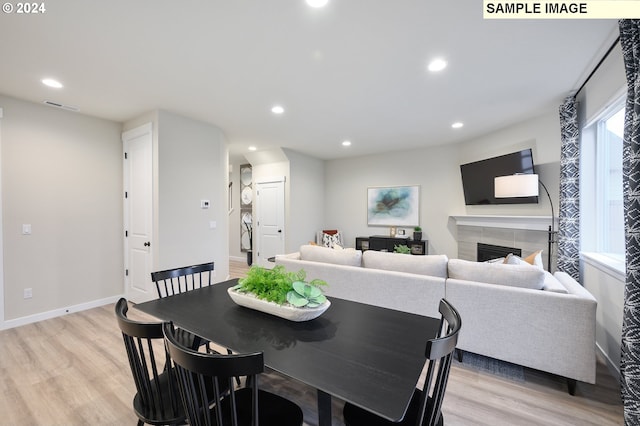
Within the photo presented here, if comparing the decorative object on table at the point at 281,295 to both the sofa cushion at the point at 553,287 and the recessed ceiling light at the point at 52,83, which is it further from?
the recessed ceiling light at the point at 52,83

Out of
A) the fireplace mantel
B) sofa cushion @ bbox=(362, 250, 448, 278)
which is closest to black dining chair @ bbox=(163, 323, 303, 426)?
sofa cushion @ bbox=(362, 250, 448, 278)

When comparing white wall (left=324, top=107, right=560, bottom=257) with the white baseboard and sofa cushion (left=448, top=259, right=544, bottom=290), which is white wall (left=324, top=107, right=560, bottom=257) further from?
the white baseboard

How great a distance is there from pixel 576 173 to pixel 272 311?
12.2 feet

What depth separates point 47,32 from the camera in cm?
199

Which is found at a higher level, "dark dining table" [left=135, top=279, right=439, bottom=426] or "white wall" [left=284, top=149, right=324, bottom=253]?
"white wall" [left=284, top=149, right=324, bottom=253]

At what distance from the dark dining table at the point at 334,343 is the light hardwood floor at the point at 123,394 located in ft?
2.60

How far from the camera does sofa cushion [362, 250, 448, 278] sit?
8.25 ft

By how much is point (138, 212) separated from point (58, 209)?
2.84 ft

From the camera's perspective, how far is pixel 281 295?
4.97 ft

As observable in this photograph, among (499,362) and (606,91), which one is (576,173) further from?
(499,362)

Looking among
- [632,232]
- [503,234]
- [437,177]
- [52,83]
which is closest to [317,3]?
[632,232]

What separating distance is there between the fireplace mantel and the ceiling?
1458 mm

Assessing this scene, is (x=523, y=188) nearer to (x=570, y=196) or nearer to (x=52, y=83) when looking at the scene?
(x=570, y=196)

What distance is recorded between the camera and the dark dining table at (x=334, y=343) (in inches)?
37.4
